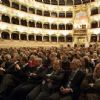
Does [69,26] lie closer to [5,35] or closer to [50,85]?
[5,35]

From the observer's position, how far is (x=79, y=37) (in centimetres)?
4253

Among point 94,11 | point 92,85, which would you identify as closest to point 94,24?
point 94,11

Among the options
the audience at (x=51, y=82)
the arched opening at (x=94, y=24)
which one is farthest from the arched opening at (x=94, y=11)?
the audience at (x=51, y=82)

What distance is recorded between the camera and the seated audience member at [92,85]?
16.1ft

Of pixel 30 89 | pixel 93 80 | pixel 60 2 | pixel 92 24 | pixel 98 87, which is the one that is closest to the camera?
pixel 98 87

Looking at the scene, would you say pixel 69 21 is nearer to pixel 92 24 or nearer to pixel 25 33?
pixel 92 24

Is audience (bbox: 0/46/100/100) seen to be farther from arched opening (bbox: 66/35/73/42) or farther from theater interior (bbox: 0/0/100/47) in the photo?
arched opening (bbox: 66/35/73/42)

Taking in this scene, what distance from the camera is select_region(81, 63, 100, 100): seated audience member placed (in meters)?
4.92

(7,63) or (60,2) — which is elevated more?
(60,2)

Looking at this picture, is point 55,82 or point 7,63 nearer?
point 55,82

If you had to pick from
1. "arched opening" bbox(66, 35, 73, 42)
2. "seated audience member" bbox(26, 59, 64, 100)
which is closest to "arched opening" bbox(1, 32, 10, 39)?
"arched opening" bbox(66, 35, 73, 42)

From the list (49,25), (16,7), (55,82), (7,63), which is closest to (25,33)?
(16,7)

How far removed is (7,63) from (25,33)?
2931 cm

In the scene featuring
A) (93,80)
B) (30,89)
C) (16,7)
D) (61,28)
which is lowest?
(30,89)
